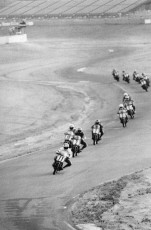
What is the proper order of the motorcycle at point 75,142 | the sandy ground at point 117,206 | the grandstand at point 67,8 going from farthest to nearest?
the grandstand at point 67,8
the motorcycle at point 75,142
the sandy ground at point 117,206

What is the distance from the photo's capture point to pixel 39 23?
97.8m

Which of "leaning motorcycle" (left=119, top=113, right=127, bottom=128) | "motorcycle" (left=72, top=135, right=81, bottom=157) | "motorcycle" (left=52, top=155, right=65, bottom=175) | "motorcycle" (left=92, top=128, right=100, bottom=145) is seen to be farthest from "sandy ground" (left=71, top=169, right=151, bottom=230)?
"leaning motorcycle" (left=119, top=113, right=127, bottom=128)

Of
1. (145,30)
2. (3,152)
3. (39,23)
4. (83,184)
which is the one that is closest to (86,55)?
(145,30)

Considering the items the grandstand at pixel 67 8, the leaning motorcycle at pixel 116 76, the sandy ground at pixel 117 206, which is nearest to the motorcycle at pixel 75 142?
the sandy ground at pixel 117 206

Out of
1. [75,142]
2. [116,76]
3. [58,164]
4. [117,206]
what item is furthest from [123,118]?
[116,76]

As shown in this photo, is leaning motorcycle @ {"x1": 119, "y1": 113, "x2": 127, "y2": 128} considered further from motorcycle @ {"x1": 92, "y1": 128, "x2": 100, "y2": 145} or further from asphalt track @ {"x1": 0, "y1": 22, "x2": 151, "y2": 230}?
motorcycle @ {"x1": 92, "y1": 128, "x2": 100, "y2": 145}

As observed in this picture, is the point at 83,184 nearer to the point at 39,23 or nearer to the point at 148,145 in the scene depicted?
the point at 148,145

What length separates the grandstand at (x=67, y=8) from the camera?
90.0 m

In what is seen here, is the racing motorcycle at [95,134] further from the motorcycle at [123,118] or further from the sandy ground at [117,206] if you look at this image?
the sandy ground at [117,206]

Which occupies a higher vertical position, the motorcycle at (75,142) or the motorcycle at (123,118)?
the motorcycle at (75,142)

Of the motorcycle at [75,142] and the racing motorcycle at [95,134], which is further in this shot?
the racing motorcycle at [95,134]

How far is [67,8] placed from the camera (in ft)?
323

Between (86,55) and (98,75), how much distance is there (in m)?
16.5

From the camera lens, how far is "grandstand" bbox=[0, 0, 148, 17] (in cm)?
9003
